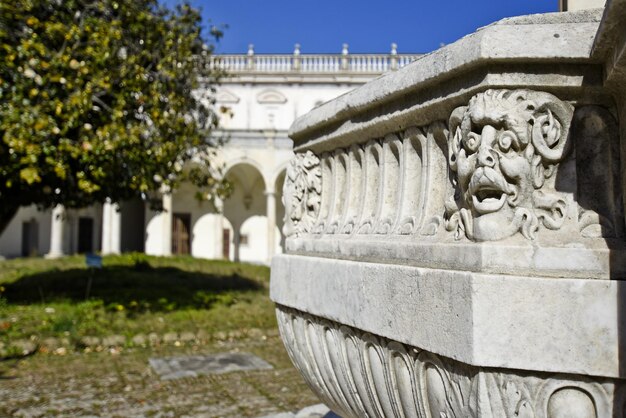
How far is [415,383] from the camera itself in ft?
6.43

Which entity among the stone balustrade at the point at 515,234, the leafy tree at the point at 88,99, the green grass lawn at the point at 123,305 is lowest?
the green grass lawn at the point at 123,305

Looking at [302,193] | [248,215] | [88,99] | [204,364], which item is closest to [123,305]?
[204,364]

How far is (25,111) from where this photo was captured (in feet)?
25.7

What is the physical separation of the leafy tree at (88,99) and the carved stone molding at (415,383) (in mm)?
5896

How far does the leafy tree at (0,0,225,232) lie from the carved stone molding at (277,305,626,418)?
232 inches

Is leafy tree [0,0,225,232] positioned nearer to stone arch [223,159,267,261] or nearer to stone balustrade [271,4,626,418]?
stone balustrade [271,4,626,418]

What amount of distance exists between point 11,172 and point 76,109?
122cm

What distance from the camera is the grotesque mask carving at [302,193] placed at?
2961 millimetres

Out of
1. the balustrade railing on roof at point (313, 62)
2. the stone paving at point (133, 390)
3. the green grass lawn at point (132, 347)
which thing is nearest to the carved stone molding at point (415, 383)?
the stone paving at point (133, 390)

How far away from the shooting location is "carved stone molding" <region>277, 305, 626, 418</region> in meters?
1.59

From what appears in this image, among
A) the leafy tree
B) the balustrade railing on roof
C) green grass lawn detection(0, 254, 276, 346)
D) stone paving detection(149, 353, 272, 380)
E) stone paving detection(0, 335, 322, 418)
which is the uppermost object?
the balustrade railing on roof

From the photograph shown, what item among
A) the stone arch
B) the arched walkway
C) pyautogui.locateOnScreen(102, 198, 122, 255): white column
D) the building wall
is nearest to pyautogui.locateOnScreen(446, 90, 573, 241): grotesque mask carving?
the building wall

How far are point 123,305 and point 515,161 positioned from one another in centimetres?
965

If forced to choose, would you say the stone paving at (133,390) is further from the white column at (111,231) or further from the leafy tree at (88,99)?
the white column at (111,231)
